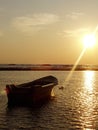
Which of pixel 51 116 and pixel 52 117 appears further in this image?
pixel 51 116

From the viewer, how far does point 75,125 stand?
3122 centimetres

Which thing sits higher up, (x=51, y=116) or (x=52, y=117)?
(x=51, y=116)

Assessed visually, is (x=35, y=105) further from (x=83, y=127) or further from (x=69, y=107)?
(x=83, y=127)

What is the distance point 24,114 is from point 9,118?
9.68ft

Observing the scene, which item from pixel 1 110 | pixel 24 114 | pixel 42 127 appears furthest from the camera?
pixel 1 110

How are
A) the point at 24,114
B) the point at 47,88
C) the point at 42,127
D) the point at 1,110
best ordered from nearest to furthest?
the point at 42,127
the point at 24,114
the point at 1,110
the point at 47,88

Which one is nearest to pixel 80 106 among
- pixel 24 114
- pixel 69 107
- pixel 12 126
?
pixel 69 107

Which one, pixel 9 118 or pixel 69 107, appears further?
pixel 69 107

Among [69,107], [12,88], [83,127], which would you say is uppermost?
[12,88]

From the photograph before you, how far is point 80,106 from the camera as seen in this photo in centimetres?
4362

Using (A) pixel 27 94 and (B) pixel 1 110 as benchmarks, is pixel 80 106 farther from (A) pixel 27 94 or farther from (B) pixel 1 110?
(B) pixel 1 110

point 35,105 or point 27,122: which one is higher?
point 35,105

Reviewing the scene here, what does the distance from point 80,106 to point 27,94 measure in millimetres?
7559

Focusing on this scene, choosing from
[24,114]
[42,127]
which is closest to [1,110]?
[24,114]
